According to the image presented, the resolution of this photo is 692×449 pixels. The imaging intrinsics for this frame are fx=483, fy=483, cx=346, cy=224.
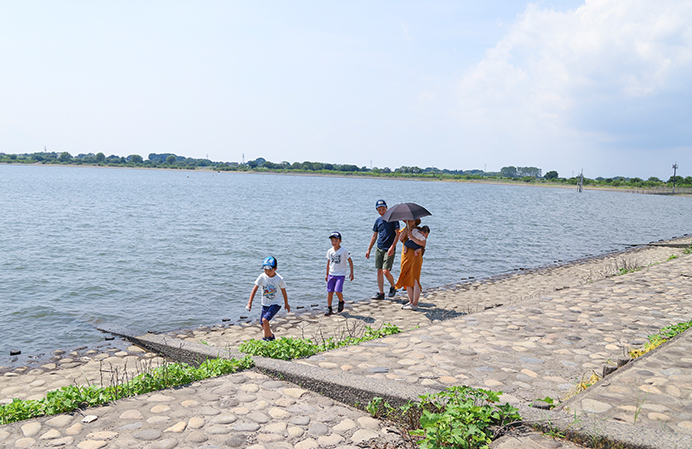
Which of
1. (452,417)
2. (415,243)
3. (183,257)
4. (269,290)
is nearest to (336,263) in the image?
(415,243)

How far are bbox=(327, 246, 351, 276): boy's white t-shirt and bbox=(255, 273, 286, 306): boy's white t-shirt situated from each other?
97.4 inches

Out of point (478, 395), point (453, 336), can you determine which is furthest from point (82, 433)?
point (453, 336)

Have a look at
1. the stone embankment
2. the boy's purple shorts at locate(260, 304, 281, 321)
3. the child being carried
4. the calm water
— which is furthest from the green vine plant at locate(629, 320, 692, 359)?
the calm water

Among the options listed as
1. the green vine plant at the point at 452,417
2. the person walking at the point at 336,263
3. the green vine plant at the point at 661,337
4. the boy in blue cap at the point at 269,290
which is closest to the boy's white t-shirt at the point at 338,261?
the person walking at the point at 336,263

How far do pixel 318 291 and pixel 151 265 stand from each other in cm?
777

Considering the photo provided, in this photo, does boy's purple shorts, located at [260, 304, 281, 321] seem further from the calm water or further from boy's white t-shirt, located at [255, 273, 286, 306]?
the calm water

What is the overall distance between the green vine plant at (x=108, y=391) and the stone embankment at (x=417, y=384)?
157mm

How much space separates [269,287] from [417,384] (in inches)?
142

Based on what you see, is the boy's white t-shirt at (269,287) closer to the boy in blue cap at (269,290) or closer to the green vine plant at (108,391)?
the boy in blue cap at (269,290)

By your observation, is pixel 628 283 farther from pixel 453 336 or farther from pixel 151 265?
pixel 151 265

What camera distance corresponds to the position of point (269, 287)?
8.30 m

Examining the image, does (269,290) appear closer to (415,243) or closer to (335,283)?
(335,283)

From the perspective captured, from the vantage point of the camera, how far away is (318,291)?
15133 millimetres

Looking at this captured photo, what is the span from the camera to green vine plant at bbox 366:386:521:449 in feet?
12.9
